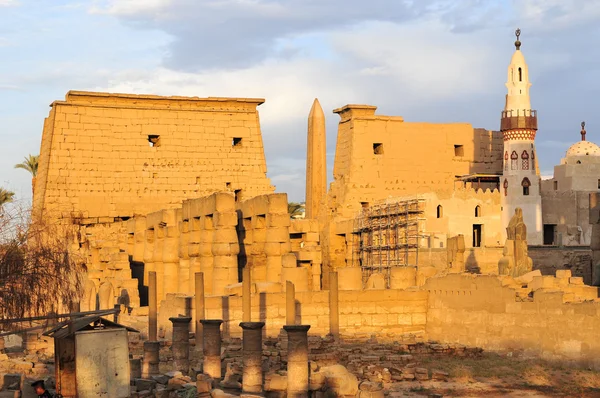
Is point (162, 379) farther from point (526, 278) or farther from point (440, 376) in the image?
point (526, 278)

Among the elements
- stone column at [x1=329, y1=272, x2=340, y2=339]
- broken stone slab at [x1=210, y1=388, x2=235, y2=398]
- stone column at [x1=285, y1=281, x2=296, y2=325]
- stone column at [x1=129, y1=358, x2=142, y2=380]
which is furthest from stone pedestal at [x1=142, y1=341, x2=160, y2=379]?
stone column at [x1=329, y1=272, x2=340, y2=339]

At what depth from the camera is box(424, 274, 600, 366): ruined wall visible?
20.2 meters

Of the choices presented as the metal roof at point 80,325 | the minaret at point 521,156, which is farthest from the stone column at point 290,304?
the minaret at point 521,156

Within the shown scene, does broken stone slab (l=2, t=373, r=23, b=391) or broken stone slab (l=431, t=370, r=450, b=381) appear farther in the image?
broken stone slab (l=431, t=370, r=450, b=381)

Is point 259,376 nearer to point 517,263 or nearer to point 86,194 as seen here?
point 517,263

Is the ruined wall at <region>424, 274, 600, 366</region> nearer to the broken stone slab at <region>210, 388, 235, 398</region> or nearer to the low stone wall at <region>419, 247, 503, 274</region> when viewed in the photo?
the broken stone slab at <region>210, 388, 235, 398</region>

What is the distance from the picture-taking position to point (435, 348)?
22.1m

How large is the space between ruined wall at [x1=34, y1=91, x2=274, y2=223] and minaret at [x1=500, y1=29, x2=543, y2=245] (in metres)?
9.36

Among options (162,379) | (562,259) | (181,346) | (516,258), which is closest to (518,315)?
(516,258)

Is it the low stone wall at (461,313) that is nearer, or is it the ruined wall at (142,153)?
the low stone wall at (461,313)

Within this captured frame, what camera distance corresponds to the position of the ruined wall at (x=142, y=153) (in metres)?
35.7

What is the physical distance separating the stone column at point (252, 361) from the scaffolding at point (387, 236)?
1819 cm

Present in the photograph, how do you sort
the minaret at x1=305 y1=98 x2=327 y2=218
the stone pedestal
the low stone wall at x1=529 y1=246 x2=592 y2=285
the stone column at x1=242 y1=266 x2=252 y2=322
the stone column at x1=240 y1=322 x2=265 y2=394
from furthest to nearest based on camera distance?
the minaret at x1=305 y1=98 x2=327 y2=218 → the low stone wall at x1=529 y1=246 x2=592 y2=285 → the stone column at x1=242 y1=266 x2=252 y2=322 → the stone pedestal → the stone column at x1=240 y1=322 x2=265 y2=394

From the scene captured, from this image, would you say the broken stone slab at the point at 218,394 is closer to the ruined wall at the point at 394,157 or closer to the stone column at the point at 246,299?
the stone column at the point at 246,299
